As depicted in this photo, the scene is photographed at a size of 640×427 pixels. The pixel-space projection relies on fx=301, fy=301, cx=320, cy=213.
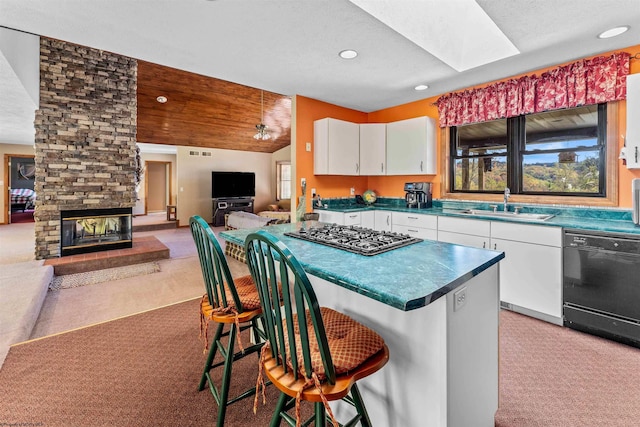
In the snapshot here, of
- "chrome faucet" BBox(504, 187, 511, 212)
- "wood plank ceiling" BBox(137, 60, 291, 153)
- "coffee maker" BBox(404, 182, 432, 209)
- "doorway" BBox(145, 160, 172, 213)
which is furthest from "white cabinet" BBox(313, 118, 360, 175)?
"doorway" BBox(145, 160, 172, 213)

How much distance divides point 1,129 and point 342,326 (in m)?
8.98

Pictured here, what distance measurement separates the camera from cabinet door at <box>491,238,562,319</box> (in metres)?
2.59

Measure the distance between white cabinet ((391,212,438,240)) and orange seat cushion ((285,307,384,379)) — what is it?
2.46 metres

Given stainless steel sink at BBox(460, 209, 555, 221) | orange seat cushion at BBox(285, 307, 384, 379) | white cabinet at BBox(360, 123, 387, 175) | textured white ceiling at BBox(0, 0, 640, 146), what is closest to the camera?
orange seat cushion at BBox(285, 307, 384, 379)

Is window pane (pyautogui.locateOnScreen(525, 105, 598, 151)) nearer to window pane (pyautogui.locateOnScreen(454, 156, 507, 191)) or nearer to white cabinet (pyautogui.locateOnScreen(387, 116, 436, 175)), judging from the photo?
window pane (pyautogui.locateOnScreen(454, 156, 507, 191))

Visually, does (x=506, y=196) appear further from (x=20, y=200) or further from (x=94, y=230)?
(x=20, y=200)

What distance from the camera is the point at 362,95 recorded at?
4.05 m

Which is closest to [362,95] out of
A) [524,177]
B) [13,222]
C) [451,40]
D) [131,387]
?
[451,40]

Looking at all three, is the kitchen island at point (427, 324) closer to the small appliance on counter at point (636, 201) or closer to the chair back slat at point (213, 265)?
the chair back slat at point (213, 265)

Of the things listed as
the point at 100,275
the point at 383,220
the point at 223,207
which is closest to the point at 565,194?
the point at 383,220

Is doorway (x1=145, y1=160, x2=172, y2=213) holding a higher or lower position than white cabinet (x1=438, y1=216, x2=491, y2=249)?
higher

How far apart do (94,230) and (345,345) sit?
17.7ft

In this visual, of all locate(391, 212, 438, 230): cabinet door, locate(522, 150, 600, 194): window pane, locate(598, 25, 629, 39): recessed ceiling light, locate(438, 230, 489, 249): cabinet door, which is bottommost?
locate(438, 230, 489, 249): cabinet door

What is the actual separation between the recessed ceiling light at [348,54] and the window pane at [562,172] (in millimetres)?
2265
